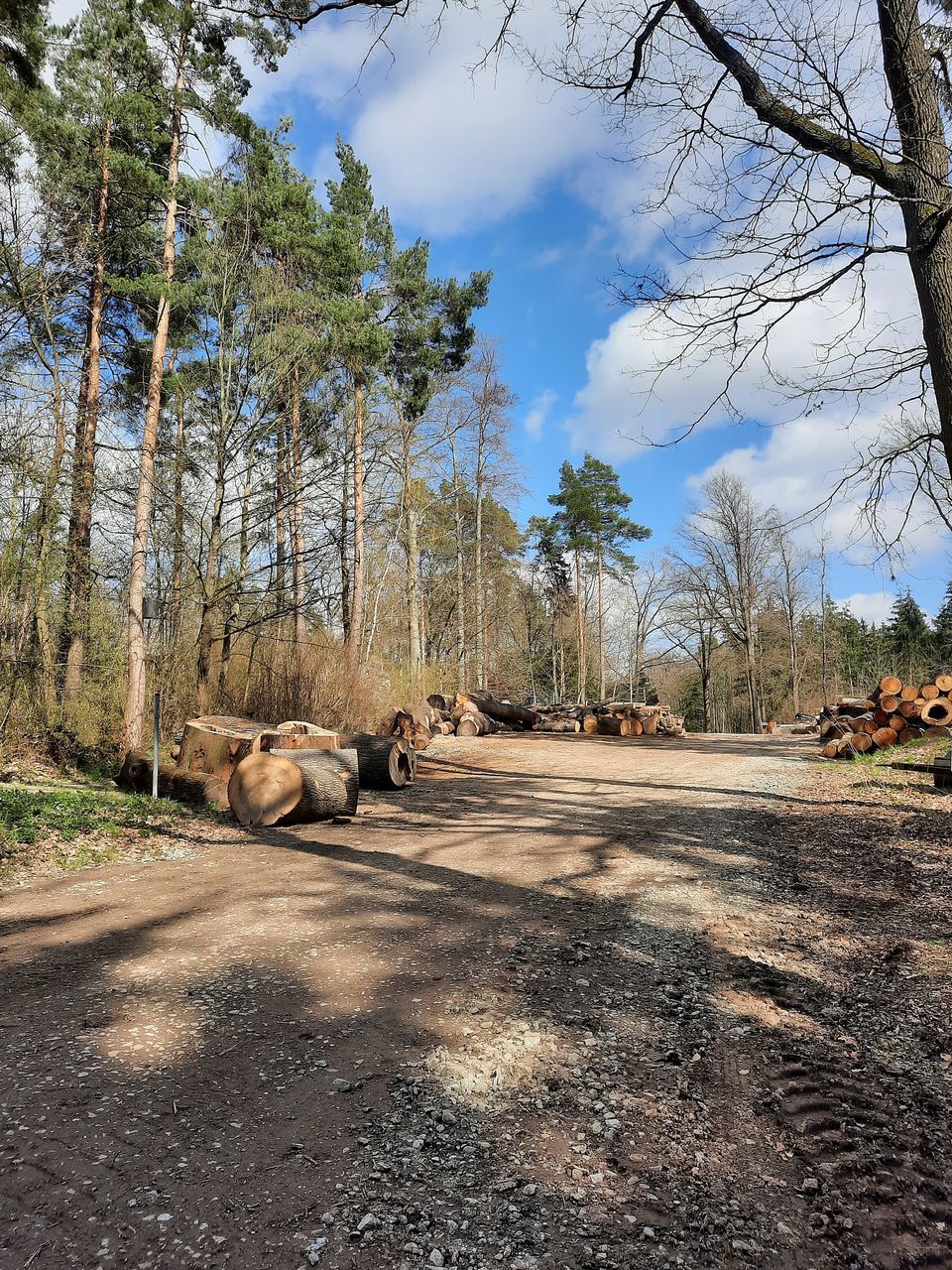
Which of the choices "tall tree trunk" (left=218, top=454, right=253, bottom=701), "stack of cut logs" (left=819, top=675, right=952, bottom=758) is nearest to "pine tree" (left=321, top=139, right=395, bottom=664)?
"tall tree trunk" (left=218, top=454, right=253, bottom=701)

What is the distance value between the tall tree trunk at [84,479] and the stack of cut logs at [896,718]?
14.1 meters

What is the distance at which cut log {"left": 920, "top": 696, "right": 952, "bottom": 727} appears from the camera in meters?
12.4

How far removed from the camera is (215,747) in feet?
30.3

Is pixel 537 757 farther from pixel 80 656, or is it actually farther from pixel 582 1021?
pixel 582 1021

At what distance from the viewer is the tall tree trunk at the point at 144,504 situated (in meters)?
11.7

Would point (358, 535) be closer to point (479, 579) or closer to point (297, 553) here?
point (297, 553)

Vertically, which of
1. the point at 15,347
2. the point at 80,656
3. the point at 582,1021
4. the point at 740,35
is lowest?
the point at 582,1021

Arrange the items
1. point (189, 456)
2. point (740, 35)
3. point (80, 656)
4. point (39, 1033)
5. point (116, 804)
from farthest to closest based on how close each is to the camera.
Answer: point (189, 456)
point (80, 656)
point (116, 804)
point (740, 35)
point (39, 1033)

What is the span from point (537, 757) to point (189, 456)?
9038 mm

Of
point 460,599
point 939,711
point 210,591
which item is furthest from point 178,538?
point 460,599

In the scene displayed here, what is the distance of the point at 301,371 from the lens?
13305 mm

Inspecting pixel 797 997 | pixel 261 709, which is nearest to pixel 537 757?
pixel 261 709

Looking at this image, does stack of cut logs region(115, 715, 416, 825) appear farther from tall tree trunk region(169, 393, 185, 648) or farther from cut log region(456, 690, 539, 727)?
cut log region(456, 690, 539, 727)

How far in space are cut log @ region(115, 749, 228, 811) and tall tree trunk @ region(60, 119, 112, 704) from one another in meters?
2.43
